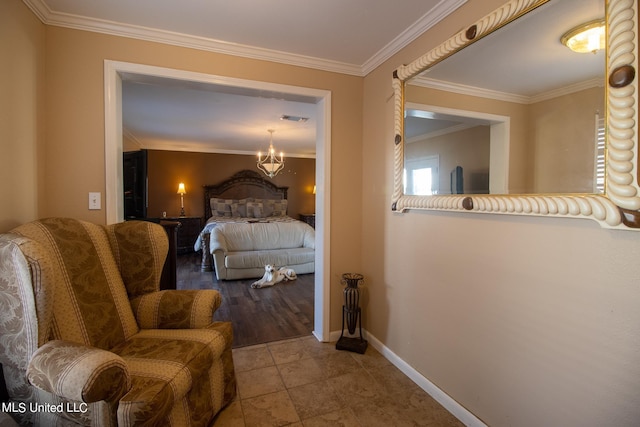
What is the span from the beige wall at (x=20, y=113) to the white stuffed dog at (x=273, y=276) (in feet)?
8.87

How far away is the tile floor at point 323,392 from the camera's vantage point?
1653 millimetres

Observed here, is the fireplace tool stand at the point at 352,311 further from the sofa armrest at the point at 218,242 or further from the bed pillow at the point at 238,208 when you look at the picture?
the bed pillow at the point at 238,208

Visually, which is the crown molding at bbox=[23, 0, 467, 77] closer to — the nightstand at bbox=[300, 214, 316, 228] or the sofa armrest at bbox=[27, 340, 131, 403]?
the sofa armrest at bbox=[27, 340, 131, 403]

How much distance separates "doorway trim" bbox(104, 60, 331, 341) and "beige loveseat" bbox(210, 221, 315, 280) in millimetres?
2018

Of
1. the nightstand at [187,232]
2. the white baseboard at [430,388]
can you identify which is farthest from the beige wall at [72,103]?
the nightstand at [187,232]

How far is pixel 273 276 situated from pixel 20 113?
3.15 m

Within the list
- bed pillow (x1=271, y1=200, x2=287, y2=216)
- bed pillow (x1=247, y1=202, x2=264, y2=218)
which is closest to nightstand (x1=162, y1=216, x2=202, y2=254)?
bed pillow (x1=247, y1=202, x2=264, y2=218)

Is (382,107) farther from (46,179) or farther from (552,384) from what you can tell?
(46,179)

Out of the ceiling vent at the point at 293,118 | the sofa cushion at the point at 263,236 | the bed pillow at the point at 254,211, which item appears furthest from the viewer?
the bed pillow at the point at 254,211

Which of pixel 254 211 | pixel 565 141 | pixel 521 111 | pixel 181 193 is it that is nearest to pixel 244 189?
pixel 254 211

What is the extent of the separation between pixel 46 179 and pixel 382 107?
2.35 meters

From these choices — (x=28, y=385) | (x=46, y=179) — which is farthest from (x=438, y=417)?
(x=46, y=179)

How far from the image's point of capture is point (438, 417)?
1.67 metres

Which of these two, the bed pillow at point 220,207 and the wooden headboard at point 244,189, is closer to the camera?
the bed pillow at point 220,207
